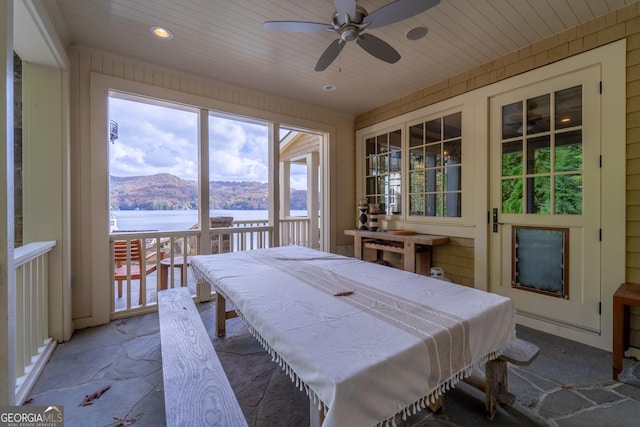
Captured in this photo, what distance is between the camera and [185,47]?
8.64ft

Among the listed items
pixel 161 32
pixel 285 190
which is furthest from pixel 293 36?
pixel 285 190

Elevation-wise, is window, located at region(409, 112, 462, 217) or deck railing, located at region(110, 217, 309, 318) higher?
window, located at region(409, 112, 462, 217)

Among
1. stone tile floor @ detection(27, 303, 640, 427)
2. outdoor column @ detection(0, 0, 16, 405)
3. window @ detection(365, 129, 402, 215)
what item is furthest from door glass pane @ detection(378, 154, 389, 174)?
outdoor column @ detection(0, 0, 16, 405)

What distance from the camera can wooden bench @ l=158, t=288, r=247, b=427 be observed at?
98 cm

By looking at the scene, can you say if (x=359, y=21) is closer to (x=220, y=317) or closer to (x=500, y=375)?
(x=500, y=375)

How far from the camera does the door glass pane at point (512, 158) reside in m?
2.77

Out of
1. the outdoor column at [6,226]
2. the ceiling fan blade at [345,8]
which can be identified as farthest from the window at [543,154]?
the outdoor column at [6,226]

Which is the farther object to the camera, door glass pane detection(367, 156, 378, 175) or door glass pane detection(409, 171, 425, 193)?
door glass pane detection(367, 156, 378, 175)

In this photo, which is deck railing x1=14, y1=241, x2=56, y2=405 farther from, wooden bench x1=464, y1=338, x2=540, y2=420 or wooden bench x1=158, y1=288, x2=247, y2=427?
wooden bench x1=464, y1=338, x2=540, y2=420

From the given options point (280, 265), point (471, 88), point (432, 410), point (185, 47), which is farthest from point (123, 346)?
point (471, 88)

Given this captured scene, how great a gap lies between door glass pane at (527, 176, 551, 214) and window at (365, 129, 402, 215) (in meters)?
1.60

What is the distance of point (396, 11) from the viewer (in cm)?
175

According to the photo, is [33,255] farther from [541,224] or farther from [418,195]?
[541,224]

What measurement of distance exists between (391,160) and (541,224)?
207cm
